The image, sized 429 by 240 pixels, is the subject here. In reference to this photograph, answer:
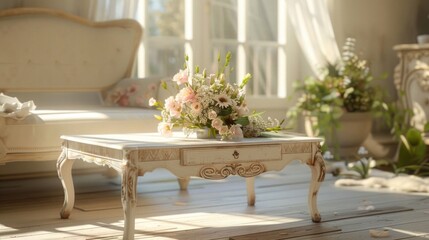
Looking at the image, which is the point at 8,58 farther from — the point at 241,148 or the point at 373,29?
the point at 373,29

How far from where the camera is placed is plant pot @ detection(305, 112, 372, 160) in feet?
17.5

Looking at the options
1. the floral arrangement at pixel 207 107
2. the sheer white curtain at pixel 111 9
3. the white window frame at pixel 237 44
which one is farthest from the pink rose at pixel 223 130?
the white window frame at pixel 237 44

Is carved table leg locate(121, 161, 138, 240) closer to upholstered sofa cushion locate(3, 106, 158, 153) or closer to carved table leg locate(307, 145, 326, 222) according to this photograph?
carved table leg locate(307, 145, 326, 222)

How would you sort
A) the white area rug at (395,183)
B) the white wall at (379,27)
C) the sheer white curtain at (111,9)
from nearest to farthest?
the white area rug at (395,183)
the sheer white curtain at (111,9)
the white wall at (379,27)

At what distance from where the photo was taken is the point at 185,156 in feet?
9.33

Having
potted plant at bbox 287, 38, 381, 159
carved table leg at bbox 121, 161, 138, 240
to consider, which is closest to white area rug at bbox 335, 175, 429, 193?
potted plant at bbox 287, 38, 381, 159

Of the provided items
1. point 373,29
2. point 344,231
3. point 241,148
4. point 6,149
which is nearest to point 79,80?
point 6,149

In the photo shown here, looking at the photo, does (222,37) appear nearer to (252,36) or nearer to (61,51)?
(252,36)

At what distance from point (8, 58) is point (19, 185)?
29.8 inches

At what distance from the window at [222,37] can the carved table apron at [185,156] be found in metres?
2.04

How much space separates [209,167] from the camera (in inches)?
114

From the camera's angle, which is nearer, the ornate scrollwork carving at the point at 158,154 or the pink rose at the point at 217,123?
the ornate scrollwork carving at the point at 158,154

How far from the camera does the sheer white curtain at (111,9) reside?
4652mm

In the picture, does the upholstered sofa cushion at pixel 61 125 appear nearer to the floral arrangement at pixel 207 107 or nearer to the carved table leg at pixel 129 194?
the floral arrangement at pixel 207 107
